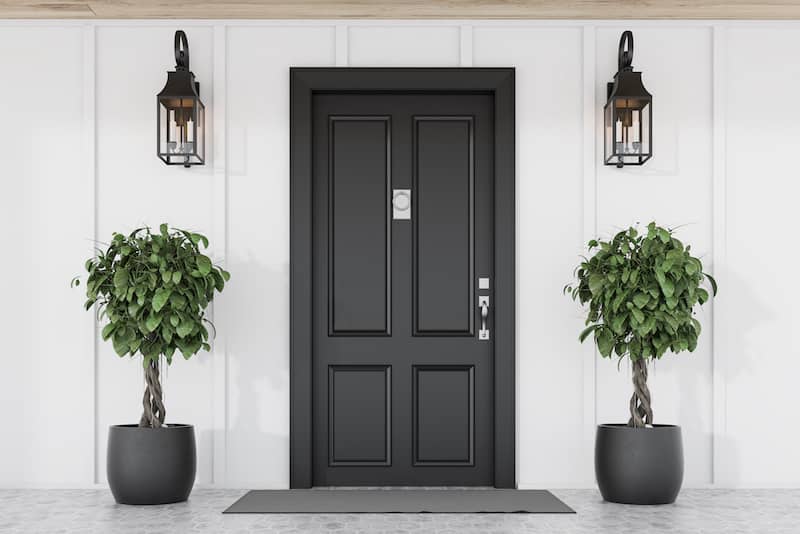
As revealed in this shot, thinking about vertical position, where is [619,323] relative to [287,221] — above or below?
below

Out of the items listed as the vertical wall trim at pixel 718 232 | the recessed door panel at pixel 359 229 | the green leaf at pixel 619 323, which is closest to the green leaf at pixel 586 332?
the green leaf at pixel 619 323

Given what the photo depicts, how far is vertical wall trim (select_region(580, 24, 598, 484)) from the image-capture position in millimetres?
4586

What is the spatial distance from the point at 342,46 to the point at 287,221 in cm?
97

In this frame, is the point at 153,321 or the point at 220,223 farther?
the point at 220,223

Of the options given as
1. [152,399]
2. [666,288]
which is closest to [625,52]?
[666,288]

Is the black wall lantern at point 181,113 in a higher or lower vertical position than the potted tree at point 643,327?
higher

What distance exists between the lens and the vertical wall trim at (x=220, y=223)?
4578 millimetres

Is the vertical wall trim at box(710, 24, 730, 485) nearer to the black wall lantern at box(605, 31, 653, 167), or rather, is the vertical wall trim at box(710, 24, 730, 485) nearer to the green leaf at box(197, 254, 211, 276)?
the black wall lantern at box(605, 31, 653, 167)

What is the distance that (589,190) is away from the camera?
4.64 metres

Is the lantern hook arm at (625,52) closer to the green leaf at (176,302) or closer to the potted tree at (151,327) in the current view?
the potted tree at (151,327)

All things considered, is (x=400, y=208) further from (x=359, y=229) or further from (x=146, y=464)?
(x=146, y=464)

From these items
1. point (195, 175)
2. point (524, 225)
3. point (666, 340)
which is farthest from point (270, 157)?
point (666, 340)

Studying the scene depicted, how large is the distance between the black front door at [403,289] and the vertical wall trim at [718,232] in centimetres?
117

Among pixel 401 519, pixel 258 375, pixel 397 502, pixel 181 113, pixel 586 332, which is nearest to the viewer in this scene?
pixel 401 519
